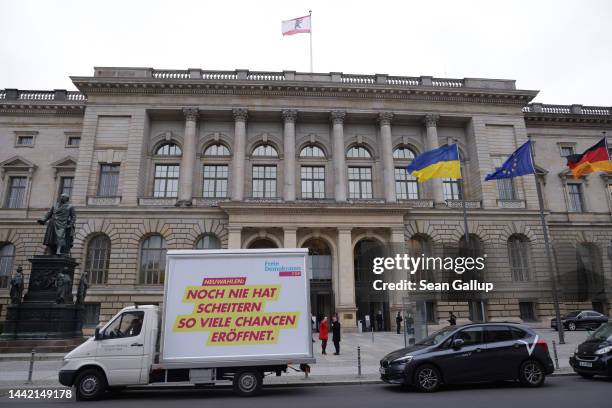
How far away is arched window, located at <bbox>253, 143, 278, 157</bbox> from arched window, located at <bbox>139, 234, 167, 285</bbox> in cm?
1088

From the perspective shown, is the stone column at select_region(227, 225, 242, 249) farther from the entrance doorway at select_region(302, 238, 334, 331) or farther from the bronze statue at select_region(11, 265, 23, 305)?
the bronze statue at select_region(11, 265, 23, 305)

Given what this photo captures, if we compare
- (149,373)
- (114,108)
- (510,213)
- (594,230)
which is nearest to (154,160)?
(114,108)

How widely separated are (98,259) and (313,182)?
60.1 ft

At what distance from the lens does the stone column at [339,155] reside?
108ft

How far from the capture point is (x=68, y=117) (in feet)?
120

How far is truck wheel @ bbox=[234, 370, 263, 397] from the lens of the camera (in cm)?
985

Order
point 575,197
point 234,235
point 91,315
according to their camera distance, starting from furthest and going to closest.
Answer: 1. point 575,197
2. point 234,235
3. point 91,315

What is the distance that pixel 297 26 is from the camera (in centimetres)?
3478

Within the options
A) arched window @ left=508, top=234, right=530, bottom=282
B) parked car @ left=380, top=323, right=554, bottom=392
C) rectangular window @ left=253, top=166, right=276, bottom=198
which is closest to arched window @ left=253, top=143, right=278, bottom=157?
rectangular window @ left=253, top=166, right=276, bottom=198

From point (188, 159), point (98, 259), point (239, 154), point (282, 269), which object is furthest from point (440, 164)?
point (98, 259)

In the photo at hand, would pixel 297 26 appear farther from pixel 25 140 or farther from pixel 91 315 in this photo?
pixel 91 315

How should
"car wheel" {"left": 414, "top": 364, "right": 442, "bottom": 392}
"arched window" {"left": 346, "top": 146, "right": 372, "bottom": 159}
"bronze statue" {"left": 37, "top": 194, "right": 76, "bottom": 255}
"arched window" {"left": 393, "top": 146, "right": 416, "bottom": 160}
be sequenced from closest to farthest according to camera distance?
1. "car wheel" {"left": 414, "top": 364, "right": 442, "bottom": 392}
2. "bronze statue" {"left": 37, "top": 194, "right": 76, "bottom": 255}
3. "arched window" {"left": 346, "top": 146, "right": 372, "bottom": 159}
4. "arched window" {"left": 393, "top": 146, "right": 416, "bottom": 160}

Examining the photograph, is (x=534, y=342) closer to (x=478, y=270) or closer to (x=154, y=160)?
(x=478, y=270)

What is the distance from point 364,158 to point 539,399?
27.9m
